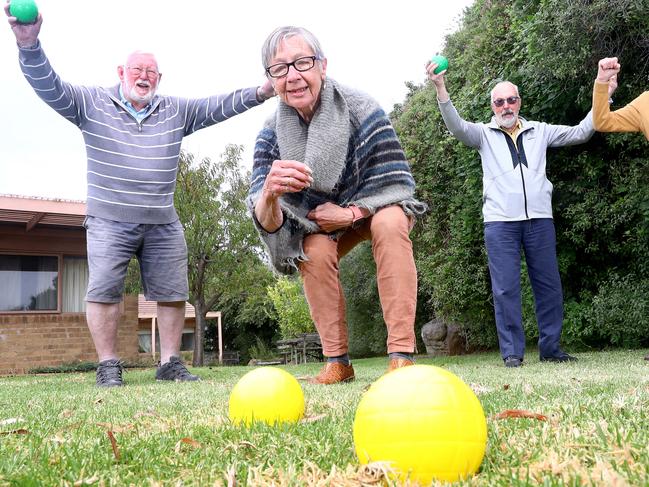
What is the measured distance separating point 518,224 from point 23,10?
157 inches

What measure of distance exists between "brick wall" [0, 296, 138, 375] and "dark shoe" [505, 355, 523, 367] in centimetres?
1125

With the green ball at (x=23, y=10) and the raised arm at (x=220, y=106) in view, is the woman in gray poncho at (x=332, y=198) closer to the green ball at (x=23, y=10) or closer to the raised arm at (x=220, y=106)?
the raised arm at (x=220, y=106)

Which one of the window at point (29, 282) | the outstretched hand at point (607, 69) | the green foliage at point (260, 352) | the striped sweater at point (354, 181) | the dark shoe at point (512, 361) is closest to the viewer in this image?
the striped sweater at point (354, 181)

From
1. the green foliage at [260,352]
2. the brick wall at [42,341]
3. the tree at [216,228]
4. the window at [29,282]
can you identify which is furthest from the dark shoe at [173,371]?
the green foliage at [260,352]

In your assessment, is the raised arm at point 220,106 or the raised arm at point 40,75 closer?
the raised arm at point 40,75

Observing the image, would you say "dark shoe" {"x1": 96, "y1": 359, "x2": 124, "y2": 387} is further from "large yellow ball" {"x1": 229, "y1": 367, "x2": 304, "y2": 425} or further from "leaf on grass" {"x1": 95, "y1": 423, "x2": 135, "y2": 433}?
"large yellow ball" {"x1": 229, "y1": 367, "x2": 304, "y2": 425}

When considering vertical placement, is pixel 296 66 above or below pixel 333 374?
above

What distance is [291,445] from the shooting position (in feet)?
5.52

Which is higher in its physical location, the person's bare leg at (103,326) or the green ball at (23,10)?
the green ball at (23,10)

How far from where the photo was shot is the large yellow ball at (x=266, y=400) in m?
2.10

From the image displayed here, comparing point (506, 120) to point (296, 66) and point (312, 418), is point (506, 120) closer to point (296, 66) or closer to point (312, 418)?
point (296, 66)

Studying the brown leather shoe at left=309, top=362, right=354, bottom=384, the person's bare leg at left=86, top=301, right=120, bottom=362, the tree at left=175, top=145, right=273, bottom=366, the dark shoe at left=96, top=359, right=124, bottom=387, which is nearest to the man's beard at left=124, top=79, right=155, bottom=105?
the person's bare leg at left=86, top=301, right=120, bottom=362

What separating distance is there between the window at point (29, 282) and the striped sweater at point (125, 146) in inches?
404

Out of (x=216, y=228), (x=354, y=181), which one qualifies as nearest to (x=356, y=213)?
(x=354, y=181)
